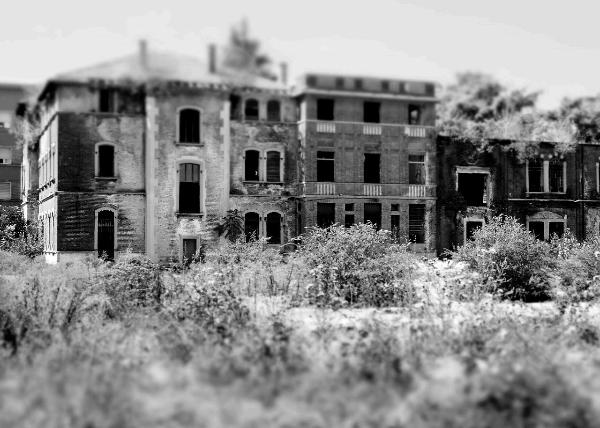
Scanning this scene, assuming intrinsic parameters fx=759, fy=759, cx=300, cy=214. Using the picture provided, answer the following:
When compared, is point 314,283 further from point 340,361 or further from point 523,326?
point 340,361

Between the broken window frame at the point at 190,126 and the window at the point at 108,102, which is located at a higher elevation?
the window at the point at 108,102

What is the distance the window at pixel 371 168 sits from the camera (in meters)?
34.2

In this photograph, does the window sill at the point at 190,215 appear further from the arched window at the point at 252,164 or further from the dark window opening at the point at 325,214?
the dark window opening at the point at 325,214

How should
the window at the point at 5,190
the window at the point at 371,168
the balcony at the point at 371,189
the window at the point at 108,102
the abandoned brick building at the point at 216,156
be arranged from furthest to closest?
1. the window at the point at 5,190
2. the window at the point at 371,168
3. the balcony at the point at 371,189
4. the window at the point at 108,102
5. the abandoned brick building at the point at 216,156

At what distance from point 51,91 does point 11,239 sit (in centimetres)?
662

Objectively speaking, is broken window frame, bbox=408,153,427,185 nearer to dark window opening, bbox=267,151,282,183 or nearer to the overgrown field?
dark window opening, bbox=267,151,282,183

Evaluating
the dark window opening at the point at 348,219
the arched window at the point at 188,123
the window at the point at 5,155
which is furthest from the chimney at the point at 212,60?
the window at the point at 5,155

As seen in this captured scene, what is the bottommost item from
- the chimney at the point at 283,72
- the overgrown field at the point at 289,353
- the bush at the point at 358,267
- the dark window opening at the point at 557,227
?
the overgrown field at the point at 289,353

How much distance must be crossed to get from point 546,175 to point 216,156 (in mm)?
16412

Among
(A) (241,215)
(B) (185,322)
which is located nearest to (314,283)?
(B) (185,322)

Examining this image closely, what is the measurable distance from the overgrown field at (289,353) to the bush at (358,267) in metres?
0.04

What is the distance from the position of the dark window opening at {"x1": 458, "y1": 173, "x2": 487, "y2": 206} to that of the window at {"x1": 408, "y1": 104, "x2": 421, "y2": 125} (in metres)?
3.43

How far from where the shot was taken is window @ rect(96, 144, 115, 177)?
31062 mm

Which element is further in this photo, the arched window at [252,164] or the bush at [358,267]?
the arched window at [252,164]
